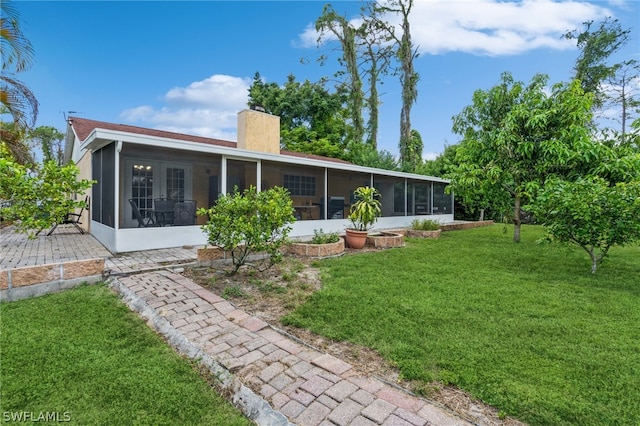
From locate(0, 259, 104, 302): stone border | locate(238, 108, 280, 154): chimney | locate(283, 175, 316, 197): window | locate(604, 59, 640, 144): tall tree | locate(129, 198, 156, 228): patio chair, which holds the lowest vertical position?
locate(0, 259, 104, 302): stone border

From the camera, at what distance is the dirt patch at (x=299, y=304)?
2.16 m

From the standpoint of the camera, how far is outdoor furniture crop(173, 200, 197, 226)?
757 cm

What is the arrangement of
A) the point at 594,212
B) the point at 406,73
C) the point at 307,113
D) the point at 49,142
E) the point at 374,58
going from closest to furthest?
the point at 594,212 < the point at 406,73 < the point at 374,58 < the point at 307,113 < the point at 49,142

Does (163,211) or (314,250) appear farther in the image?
(163,211)

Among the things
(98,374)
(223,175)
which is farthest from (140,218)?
Result: (98,374)

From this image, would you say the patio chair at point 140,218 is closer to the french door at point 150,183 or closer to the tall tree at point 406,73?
the french door at point 150,183

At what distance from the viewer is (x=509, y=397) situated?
85.4 inches

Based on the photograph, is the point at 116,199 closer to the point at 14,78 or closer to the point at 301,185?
the point at 14,78

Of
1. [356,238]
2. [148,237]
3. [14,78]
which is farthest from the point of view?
[356,238]

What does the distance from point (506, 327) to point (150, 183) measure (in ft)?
27.4

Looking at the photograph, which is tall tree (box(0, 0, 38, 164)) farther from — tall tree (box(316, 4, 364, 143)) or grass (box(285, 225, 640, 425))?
tall tree (box(316, 4, 364, 143))

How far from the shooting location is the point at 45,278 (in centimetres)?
421

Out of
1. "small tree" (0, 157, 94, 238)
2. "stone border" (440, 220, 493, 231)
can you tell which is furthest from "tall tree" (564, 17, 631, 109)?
"small tree" (0, 157, 94, 238)

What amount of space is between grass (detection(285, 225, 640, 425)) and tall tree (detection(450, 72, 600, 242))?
3091mm
